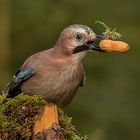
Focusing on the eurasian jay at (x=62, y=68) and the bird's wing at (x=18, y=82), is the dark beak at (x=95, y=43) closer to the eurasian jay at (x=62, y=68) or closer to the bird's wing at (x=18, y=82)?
the eurasian jay at (x=62, y=68)

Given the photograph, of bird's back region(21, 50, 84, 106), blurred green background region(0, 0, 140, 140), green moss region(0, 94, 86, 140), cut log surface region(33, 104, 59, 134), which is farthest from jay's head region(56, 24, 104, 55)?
blurred green background region(0, 0, 140, 140)

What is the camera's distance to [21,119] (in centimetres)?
867

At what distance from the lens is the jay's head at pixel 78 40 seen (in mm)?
10984

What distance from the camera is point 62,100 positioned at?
11039 mm

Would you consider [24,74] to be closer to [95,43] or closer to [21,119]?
[95,43]

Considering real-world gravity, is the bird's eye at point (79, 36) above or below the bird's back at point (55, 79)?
above

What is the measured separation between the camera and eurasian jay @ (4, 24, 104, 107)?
11.0 metres

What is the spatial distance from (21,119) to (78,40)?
102 inches

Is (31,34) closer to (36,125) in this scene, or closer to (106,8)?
(106,8)

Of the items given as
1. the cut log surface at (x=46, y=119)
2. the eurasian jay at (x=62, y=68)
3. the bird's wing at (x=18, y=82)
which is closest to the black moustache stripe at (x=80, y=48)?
the eurasian jay at (x=62, y=68)

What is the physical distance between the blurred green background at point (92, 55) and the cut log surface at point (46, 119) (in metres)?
7.96

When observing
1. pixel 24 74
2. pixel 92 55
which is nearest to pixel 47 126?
A: pixel 24 74

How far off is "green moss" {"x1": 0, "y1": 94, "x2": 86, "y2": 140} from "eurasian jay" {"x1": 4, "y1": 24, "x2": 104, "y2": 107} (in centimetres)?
199

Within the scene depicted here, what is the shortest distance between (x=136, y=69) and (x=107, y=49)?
8.67 metres
